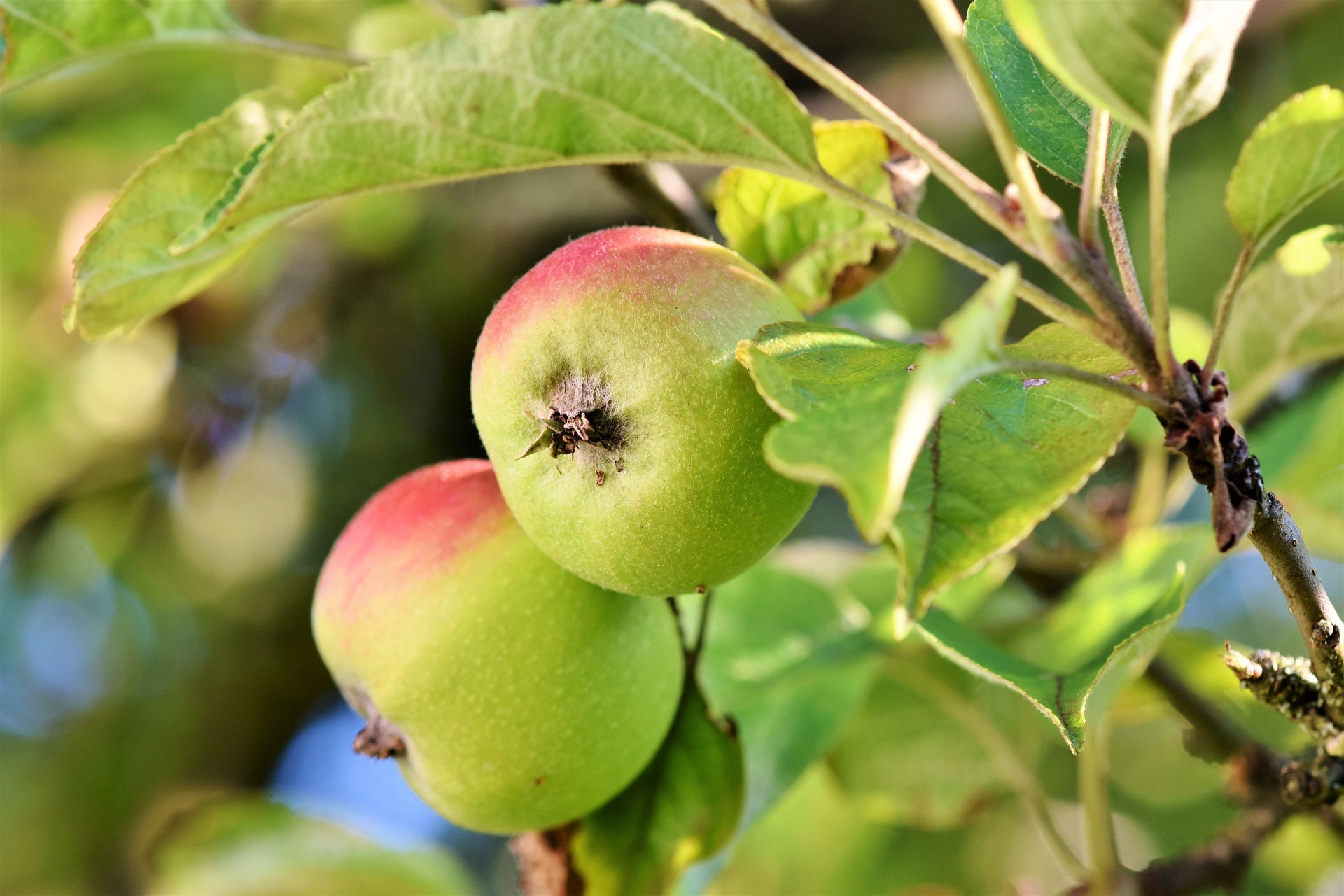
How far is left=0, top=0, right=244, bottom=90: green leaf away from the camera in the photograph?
2.69 ft

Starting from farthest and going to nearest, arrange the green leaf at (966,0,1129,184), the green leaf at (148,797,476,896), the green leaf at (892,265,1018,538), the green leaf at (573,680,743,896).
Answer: the green leaf at (148,797,476,896)
the green leaf at (573,680,743,896)
the green leaf at (966,0,1129,184)
the green leaf at (892,265,1018,538)

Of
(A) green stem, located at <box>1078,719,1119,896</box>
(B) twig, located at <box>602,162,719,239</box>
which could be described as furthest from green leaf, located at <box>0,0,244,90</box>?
(A) green stem, located at <box>1078,719,1119,896</box>

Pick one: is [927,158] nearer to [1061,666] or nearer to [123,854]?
[1061,666]

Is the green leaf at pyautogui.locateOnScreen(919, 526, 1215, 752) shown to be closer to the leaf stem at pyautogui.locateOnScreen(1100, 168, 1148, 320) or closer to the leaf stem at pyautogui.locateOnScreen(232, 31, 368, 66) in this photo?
the leaf stem at pyautogui.locateOnScreen(1100, 168, 1148, 320)

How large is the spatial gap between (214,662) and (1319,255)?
7.13ft

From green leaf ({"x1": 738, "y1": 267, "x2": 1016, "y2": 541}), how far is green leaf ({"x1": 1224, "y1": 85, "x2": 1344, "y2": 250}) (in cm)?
21

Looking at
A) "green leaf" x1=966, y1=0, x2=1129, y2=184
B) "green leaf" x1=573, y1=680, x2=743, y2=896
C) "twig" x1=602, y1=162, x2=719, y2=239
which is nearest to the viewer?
"green leaf" x1=966, y1=0, x2=1129, y2=184

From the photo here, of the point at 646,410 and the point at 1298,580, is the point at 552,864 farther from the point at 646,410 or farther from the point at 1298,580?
the point at 1298,580

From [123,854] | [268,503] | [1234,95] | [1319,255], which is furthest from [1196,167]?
[123,854]

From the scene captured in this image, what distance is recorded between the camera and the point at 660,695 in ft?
2.64

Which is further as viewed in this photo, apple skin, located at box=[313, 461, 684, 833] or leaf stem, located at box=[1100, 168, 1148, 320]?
apple skin, located at box=[313, 461, 684, 833]

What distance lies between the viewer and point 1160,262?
20.8 inches

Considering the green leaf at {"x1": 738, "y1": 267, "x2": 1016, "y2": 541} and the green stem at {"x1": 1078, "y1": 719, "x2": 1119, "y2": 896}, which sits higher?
the green leaf at {"x1": 738, "y1": 267, "x2": 1016, "y2": 541}

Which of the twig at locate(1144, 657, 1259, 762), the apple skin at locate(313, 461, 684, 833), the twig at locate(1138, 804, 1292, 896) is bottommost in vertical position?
the twig at locate(1138, 804, 1292, 896)
